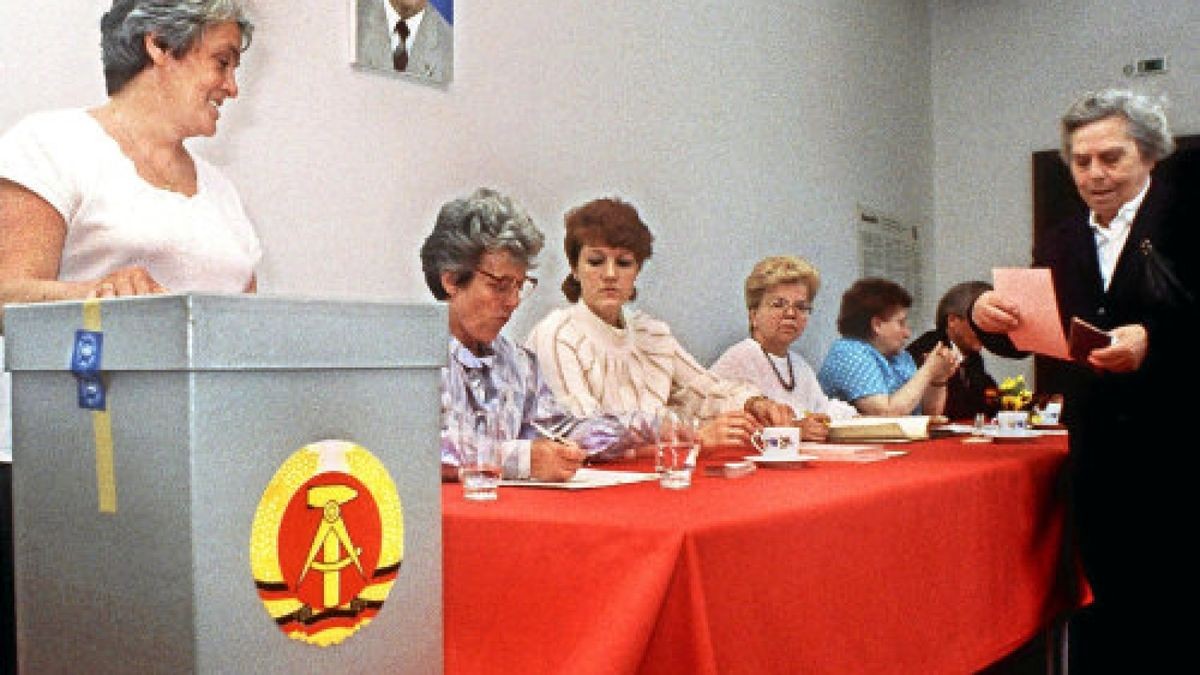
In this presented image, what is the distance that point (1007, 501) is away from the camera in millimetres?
2162

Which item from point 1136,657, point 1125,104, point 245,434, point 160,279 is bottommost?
point 1136,657

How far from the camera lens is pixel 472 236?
6.84 ft

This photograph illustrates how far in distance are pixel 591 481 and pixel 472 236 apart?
0.56 meters

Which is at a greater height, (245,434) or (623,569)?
(245,434)

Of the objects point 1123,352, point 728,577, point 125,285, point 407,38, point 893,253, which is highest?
point 407,38

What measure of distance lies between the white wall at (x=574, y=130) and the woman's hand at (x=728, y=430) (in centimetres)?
89

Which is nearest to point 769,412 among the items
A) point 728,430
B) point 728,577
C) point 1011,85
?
point 728,430

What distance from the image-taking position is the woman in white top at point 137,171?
156 centimetres

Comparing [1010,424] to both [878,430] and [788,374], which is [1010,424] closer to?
[878,430]

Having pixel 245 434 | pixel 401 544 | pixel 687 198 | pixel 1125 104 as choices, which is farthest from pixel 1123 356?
pixel 687 198

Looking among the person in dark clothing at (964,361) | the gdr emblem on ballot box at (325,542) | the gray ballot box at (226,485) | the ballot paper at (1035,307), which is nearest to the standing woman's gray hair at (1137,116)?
the ballot paper at (1035,307)

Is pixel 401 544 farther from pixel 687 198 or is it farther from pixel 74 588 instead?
pixel 687 198

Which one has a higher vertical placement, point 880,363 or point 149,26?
point 149,26

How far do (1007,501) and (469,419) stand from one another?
1017 mm
